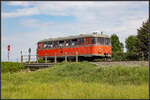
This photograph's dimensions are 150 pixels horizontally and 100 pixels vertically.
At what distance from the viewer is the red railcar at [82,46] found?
86.1 feet

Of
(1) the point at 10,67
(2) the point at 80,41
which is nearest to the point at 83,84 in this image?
(1) the point at 10,67

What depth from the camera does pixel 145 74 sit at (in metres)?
14.1

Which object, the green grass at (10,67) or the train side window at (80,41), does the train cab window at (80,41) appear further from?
the green grass at (10,67)

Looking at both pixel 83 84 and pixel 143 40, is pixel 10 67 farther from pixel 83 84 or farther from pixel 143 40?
pixel 143 40

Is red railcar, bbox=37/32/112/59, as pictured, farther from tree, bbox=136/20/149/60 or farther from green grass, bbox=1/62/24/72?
tree, bbox=136/20/149/60

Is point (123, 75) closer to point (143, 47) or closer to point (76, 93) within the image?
point (76, 93)

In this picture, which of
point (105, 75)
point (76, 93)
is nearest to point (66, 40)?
point (105, 75)

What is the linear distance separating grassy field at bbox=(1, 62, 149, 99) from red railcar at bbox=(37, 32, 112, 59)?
26.6ft

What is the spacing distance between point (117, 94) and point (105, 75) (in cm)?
526

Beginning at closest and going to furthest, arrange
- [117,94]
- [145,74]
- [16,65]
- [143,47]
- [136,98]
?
[136,98] < [117,94] < [145,74] < [16,65] < [143,47]

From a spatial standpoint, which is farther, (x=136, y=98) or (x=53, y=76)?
(x=53, y=76)

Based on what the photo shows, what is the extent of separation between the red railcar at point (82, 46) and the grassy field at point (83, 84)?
8096mm

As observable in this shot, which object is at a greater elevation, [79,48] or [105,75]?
[79,48]

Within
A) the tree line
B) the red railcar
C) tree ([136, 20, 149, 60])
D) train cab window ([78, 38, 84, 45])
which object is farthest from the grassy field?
tree ([136, 20, 149, 60])
